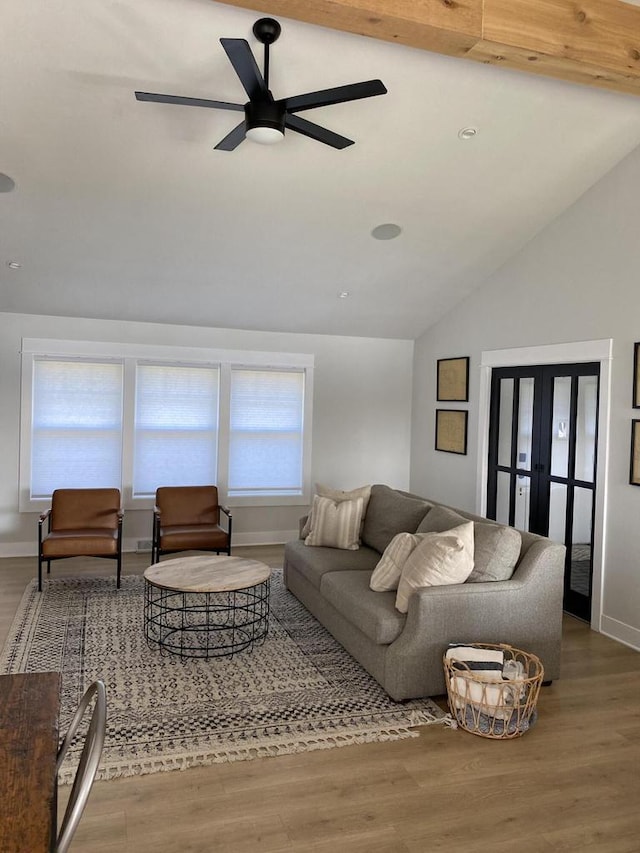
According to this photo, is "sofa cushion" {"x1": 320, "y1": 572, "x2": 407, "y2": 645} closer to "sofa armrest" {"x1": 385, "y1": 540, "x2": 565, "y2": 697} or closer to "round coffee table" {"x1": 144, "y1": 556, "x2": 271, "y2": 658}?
"sofa armrest" {"x1": 385, "y1": 540, "x2": 565, "y2": 697}

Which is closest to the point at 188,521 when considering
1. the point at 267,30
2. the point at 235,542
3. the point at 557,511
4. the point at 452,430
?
the point at 235,542

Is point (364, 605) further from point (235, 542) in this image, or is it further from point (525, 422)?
point (235, 542)

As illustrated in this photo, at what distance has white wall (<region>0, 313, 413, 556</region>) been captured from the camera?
261 inches

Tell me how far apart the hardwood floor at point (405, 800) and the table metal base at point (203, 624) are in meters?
1.28

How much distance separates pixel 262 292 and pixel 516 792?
14.8 feet

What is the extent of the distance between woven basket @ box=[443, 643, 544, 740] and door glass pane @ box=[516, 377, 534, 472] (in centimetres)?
250

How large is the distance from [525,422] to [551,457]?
0.44 m

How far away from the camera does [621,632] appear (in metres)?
4.46

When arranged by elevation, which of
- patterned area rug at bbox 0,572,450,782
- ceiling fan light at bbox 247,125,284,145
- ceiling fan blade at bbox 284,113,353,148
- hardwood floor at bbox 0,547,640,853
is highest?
ceiling fan blade at bbox 284,113,353,148

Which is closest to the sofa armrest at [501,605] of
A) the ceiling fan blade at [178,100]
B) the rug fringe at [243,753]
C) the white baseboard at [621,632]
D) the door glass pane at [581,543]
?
the rug fringe at [243,753]

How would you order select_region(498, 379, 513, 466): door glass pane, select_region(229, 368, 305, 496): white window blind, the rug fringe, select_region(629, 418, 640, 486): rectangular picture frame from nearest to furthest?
1. the rug fringe
2. select_region(629, 418, 640, 486): rectangular picture frame
3. select_region(498, 379, 513, 466): door glass pane
4. select_region(229, 368, 305, 496): white window blind

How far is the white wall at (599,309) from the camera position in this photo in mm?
4434

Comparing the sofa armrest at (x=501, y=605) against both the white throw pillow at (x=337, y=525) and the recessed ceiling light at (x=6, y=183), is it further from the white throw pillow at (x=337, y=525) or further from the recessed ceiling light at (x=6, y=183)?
the recessed ceiling light at (x=6, y=183)

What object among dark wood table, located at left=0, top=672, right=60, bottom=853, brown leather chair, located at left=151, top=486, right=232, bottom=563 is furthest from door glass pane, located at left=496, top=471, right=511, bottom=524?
dark wood table, located at left=0, top=672, right=60, bottom=853
